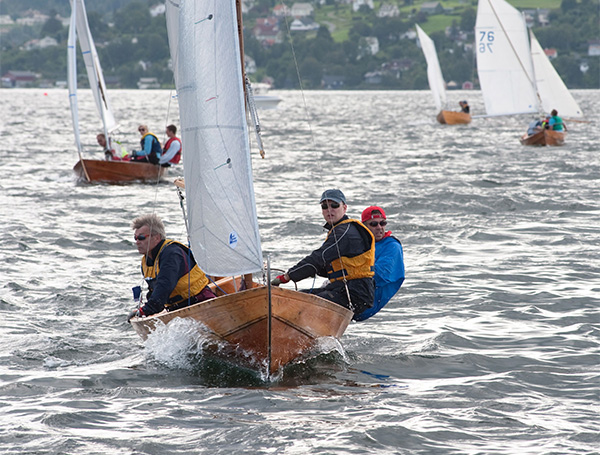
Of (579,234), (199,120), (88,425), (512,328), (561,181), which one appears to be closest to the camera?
(88,425)

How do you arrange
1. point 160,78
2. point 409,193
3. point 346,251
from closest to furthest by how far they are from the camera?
1. point 346,251
2. point 409,193
3. point 160,78

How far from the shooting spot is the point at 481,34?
38.9m

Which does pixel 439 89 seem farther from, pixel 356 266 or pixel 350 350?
pixel 356 266

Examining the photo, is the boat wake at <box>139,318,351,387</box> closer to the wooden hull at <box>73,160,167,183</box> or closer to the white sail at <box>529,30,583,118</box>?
the wooden hull at <box>73,160,167,183</box>

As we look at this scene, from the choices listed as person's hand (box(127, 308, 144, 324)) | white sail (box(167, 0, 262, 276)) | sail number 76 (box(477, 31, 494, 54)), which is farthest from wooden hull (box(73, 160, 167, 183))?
sail number 76 (box(477, 31, 494, 54))

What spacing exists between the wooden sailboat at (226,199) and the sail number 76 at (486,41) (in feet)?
108

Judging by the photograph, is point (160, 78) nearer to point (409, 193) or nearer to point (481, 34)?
point (481, 34)

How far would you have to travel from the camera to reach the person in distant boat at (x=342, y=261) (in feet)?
25.5

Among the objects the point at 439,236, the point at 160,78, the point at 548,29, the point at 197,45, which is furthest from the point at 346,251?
the point at 160,78

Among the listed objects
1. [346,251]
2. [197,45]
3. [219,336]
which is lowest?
[219,336]

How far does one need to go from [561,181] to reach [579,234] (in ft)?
25.7

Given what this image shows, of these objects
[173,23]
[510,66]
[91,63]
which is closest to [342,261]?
[173,23]

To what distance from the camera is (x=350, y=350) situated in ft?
28.1

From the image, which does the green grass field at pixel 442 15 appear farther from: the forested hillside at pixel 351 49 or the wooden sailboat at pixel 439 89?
the wooden sailboat at pixel 439 89
